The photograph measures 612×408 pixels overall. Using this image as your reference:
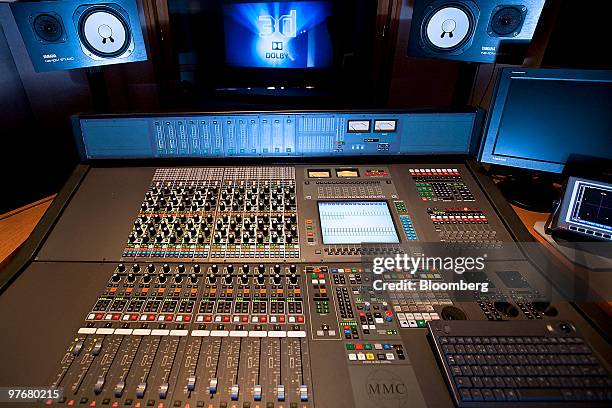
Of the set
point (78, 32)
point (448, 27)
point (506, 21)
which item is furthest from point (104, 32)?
point (506, 21)

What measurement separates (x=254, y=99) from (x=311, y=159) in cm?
78

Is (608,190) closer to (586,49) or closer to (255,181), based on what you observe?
(586,49)

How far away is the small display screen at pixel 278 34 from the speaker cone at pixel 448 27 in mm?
643

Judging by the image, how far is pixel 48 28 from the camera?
4.31 ft

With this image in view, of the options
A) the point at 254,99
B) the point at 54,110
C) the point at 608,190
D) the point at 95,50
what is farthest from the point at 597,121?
the point at 54,110

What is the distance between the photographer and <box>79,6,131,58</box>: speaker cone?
1.35 meters

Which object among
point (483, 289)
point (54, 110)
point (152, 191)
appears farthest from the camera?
point (54, 110)

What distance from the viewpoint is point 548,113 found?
1.40 meters

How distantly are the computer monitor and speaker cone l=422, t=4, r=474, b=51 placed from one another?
203 mm

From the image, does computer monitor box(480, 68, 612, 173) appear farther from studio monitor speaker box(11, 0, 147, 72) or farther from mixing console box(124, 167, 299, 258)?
studio monitor speaker box(11, 0, 147, 72)

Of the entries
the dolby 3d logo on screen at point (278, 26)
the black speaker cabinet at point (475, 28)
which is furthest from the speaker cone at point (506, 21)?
Result: the dolby 3d logo on screen at point (278, 26)

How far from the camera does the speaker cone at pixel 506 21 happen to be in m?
1.33

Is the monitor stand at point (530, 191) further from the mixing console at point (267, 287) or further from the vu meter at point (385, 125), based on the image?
the vu meter at point (385, 125)

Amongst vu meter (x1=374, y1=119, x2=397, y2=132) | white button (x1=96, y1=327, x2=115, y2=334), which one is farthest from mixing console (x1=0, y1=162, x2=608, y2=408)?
vu meter (x1=374, y1=119, x2=397, y2=132)
